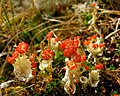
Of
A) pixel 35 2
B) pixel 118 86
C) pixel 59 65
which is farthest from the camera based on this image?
pixel 35 2

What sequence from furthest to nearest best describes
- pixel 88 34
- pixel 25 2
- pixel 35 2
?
pixel 25 2 < pixel 35 2 < pixel 88 34

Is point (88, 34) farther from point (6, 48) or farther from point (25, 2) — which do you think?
point (25, 2)

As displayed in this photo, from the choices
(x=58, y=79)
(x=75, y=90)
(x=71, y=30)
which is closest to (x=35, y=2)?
(x=71, y=30)

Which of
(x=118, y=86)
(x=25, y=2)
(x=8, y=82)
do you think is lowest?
(x=118, y=86)

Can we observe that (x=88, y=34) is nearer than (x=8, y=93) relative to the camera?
No

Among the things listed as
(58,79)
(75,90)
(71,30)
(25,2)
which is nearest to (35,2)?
(25,2)

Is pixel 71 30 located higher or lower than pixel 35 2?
lower

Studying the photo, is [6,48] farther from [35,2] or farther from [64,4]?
[64,4]

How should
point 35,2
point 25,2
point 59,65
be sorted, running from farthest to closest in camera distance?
point 25,2, point 35,2, point 59,65

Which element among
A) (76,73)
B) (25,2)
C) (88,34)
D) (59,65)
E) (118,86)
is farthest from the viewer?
(25,2)
